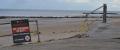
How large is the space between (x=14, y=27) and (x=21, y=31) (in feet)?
1.25

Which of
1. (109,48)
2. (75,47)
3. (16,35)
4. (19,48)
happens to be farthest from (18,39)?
(109,48)

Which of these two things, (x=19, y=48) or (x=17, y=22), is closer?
(x=19, y=48)

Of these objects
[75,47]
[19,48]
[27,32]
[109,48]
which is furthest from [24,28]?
[109,48]

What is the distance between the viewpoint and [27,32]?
18.3 m

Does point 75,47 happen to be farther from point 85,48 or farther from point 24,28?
point 24,28

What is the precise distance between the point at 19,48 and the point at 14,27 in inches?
75.3

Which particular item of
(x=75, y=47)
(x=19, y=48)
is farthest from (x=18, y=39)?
(x=75, y=47)

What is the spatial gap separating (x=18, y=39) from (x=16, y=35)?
21cm

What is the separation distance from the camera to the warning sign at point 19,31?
17.9m

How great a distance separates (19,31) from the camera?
18000 millimetres

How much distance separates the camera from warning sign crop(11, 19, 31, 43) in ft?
58.7

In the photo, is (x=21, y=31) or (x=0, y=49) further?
(x=21, y=31)

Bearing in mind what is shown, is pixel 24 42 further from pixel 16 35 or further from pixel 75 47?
pixel 75 47

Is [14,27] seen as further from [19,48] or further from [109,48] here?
[109,48]
